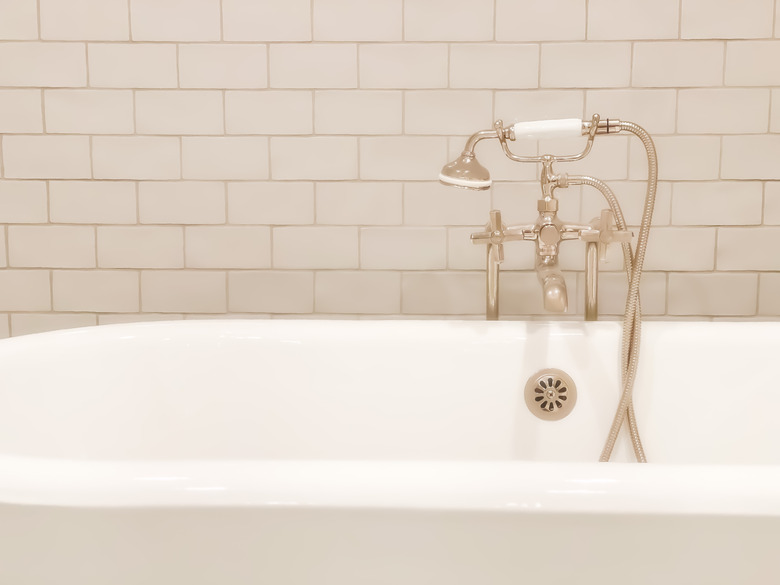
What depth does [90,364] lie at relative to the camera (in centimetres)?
145

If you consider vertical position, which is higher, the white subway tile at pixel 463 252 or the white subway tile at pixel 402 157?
the white subway tile at pixel 402 157

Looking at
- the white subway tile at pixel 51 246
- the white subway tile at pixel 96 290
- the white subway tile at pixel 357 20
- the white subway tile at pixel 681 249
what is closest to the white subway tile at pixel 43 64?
A: the white subway tile at pixel 51 246

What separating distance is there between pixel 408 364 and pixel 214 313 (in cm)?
52

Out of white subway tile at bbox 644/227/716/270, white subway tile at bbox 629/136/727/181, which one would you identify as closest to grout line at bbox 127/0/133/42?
white subway tile at bbox 629/136/727/181

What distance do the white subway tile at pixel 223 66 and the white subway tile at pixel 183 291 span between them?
424mm

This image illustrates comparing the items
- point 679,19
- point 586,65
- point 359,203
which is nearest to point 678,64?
point 679,19

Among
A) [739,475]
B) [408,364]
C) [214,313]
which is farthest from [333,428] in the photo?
[739,475]

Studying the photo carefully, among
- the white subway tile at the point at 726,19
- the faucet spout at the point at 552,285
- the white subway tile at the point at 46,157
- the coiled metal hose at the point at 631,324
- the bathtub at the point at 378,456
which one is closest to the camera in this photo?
the bathtub at the point at 378,456

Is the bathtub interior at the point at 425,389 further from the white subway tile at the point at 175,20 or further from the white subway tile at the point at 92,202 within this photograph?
the white subway tile at the point at 175,20

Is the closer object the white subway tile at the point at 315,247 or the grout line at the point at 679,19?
the grout line at the point at 679,19

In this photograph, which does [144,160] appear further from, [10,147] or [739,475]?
[739,475]

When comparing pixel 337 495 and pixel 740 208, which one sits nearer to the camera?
pixel 337 495

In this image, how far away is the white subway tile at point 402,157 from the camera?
67.0 inches

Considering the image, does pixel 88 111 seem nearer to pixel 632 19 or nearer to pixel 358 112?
pixel 358 112
